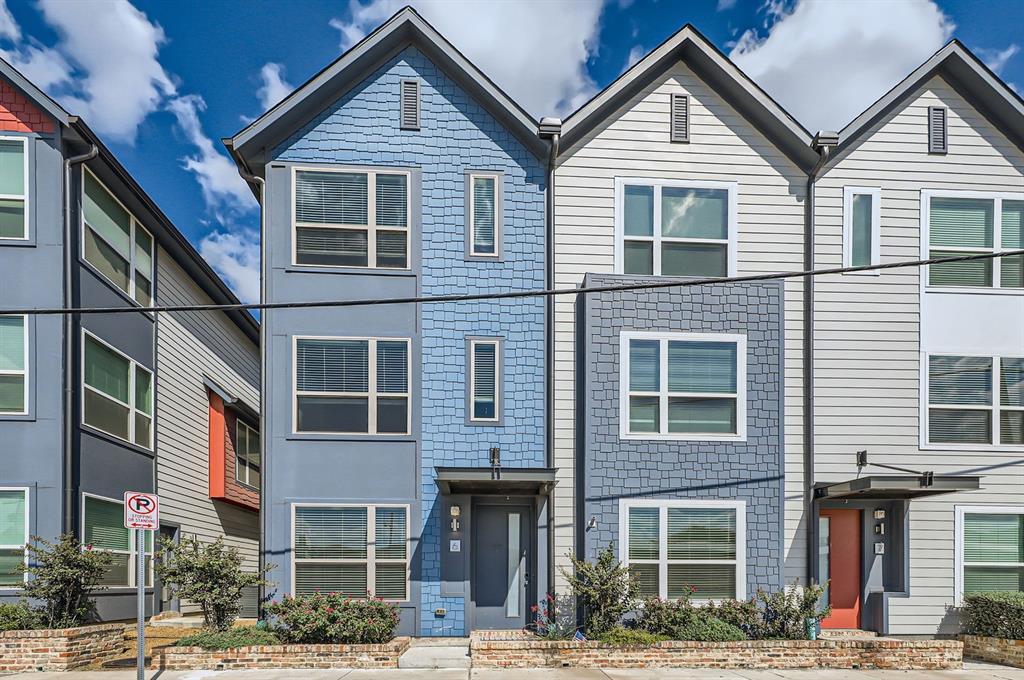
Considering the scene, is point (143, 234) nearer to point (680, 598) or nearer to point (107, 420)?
point (107, 420)

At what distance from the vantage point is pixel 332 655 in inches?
440

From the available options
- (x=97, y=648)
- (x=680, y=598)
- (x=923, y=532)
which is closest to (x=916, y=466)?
(x=923, y=532)

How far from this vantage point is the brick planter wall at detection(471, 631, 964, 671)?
442 inches

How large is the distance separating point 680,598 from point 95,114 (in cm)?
1316

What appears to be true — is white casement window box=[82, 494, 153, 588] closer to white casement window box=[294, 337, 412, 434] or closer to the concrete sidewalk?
the concrete sidewalk

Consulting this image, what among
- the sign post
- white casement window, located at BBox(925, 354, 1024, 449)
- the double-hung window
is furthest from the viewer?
white casement window, located at BBox(925, 354, 1024, 449)

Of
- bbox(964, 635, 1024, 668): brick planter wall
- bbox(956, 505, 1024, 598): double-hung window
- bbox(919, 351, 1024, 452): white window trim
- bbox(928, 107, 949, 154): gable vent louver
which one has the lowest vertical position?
bbox(964, 635, 1024, 668): brick planter wall

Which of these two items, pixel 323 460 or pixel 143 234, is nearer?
pixel 323 460

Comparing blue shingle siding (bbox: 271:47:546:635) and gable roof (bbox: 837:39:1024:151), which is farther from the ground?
gable roof (bbox: 837:39:1024:151)

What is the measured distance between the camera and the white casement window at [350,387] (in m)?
13.1

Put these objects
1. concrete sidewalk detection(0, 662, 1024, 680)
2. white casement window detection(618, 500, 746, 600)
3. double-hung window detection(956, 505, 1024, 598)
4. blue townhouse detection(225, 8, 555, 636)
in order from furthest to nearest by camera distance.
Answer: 1. double-hung window detection(956, 505, 1024, 598)
2. blue townhouse detection(225, 8, 555, 636)
3. white casement window detection(618, 500, 746, 600)
4. concrete sidewalk detection(0, 662, 1024, 680)

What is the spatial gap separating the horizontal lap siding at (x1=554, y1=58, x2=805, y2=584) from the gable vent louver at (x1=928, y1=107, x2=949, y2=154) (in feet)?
8.44

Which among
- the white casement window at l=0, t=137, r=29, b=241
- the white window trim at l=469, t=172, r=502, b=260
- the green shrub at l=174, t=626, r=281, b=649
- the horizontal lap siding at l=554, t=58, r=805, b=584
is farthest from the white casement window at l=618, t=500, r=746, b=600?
the white casement window at l=0, t=137, r=29, b=241

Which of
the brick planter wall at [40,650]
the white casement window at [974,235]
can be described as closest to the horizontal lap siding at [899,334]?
the white casement window at [974,235]
